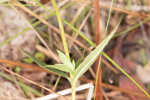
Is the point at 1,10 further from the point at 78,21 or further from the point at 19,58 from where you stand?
the point at 78,21

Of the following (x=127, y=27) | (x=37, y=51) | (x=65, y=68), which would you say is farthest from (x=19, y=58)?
(x=127, y=27)

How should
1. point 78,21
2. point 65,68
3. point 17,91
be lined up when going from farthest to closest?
1. point 78,21
2. point 17,91
3. point 65,68

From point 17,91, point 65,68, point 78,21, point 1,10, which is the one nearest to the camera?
point 65,68

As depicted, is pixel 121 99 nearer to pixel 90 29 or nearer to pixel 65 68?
pixel 90 29

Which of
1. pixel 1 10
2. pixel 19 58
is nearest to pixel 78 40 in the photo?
pixel 19 58

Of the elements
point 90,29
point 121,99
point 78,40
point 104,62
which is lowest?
point 121,99

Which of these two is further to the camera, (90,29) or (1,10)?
(90,29)

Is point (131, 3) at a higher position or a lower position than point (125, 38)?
higher

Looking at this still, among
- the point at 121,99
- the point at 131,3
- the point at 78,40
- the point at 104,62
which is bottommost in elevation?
the point at 121,99

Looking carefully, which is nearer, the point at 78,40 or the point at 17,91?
the point at 17,91
